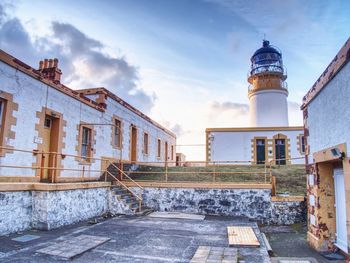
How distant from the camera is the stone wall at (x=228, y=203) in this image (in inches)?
→ 401

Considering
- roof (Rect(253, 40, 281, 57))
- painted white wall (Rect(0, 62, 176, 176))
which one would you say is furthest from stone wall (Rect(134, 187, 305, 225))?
roof (Rect(253, 40, 281, 57))

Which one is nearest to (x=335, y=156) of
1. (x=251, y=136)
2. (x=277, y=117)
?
(x=251, y=136)

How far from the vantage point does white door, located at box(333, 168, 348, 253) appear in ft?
20.7

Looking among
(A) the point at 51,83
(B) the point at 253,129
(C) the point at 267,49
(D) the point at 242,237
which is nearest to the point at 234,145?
(B) the point at 253,129

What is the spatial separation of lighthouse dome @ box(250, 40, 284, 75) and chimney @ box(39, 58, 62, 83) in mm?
17621

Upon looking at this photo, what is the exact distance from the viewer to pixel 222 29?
11.3 meters

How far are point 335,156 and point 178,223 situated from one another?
548 cm

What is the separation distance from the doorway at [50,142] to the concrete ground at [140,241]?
8.47 feet

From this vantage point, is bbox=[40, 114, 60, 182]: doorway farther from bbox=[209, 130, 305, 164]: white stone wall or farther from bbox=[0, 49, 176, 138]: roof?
bbox=[209, 130, 305, 164]: white stone wall

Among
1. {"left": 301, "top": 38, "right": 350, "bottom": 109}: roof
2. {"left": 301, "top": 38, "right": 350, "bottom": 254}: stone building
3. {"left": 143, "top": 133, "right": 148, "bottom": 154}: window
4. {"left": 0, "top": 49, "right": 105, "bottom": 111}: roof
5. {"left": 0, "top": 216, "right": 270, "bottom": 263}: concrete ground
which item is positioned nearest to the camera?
{"left": 301, "top": 38, "right": 350, "bottom": 109}: roof

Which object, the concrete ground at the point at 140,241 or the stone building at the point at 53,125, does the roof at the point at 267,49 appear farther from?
the concrete ground at the point at 140,241

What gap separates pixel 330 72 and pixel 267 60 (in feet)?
62.6

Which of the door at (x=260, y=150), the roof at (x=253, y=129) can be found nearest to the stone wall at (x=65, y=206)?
the roof at (x=253, y=129)

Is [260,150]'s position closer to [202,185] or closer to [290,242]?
[202,185]
